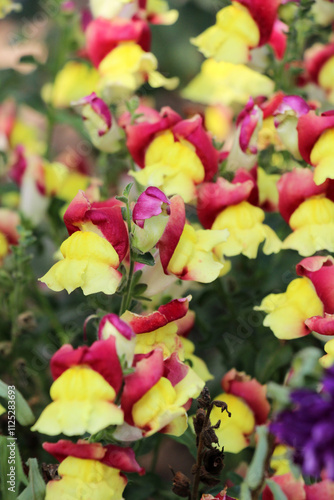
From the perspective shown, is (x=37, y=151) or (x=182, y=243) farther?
(x=37, y=151)

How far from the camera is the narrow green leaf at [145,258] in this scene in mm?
692

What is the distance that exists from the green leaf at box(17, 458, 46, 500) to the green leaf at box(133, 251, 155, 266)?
0.20 meters

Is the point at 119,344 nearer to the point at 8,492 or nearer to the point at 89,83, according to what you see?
the point at 8,492

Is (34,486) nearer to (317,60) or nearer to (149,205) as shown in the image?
(149,205)

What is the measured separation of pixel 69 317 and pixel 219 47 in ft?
1.46

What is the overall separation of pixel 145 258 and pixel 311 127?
0.80 feet

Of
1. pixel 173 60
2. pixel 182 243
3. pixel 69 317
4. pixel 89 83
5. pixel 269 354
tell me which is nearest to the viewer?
pixel 182 243

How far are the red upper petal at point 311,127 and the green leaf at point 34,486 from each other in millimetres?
Answer: 437

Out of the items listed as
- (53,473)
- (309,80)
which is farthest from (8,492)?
(309,80)

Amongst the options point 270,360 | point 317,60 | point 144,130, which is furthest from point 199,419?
point 317,60

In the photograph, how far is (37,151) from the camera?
134 centimetres

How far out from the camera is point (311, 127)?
792mm

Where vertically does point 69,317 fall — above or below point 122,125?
below

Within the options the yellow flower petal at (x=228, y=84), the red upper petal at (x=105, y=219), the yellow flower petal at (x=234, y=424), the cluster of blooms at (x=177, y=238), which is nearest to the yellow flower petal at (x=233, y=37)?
the cluster of blooms at (x=177, y=238)
